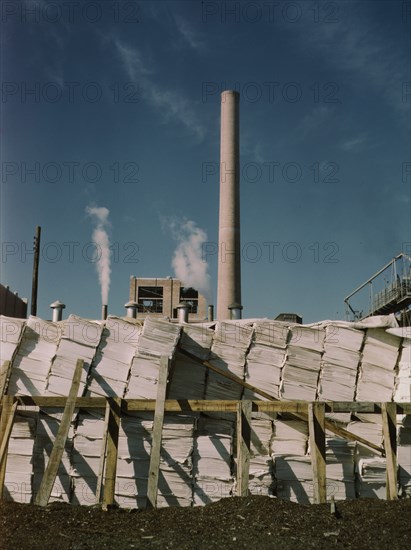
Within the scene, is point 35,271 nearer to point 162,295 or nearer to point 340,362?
point 340,362

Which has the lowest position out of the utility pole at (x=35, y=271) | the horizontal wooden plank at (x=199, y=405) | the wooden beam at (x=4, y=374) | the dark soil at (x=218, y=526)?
the dark soil at (x=218, y=526)

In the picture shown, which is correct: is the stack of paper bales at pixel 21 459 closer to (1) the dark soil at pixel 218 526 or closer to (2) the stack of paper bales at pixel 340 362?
(1) the dark soil at pixel 218 526

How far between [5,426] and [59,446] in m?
1.10

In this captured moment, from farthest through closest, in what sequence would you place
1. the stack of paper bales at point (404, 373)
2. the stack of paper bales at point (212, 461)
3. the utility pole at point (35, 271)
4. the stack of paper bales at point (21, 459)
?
the utility pole at point (35, 271)
the stack of paper bales at point (404, 373)
the stack of paper bales at point (212, 461)
the stack of paper bales at point (21, 459)

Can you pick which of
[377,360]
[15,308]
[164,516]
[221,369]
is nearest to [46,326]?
[221,369]

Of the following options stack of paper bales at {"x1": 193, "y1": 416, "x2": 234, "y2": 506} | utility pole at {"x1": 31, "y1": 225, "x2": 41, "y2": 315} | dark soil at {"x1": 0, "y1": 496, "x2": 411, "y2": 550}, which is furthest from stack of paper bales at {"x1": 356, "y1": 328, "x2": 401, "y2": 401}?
utility pole at {"x1": 31, "y1": 225, "x2": 41, "y2": 315}

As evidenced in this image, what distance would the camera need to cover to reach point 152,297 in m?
54.8

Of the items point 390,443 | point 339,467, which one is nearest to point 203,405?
point 339,467

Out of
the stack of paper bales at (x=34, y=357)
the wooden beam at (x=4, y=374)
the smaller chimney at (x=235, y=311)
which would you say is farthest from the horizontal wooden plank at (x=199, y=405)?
the smaller chimney at (x=235, y=311)

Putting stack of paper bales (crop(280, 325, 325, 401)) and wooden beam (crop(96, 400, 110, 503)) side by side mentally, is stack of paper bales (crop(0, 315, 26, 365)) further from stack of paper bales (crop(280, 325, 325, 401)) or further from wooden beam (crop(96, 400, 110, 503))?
stack of paper bales (crop(280, 325, 325, 401))

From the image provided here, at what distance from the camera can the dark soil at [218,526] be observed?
245 inches

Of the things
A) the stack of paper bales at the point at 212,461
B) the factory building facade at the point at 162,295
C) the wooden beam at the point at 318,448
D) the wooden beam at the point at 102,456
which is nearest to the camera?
the wooden beam at the point at 318,448

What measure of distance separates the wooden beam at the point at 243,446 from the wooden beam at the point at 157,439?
113cm

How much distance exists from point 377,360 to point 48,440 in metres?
5.62
